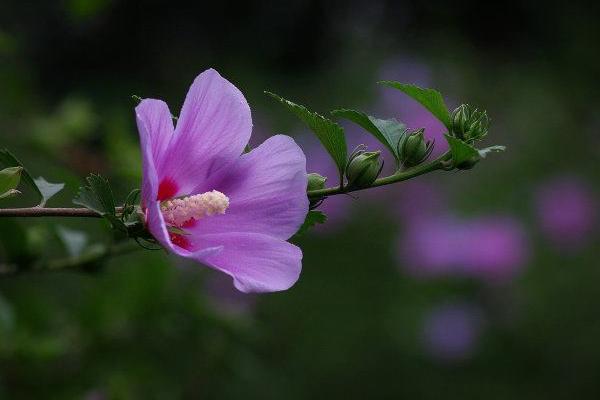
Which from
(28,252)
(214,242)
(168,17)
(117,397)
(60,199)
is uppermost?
(214,242)

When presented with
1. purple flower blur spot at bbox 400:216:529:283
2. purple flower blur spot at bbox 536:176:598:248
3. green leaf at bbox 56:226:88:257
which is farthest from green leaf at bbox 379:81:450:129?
purple flower blur spot at bbox 536:176:598:248

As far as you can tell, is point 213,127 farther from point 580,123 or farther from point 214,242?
point 580,123

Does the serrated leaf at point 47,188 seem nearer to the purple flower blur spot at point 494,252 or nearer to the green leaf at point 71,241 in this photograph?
the green leaf at point 71,241

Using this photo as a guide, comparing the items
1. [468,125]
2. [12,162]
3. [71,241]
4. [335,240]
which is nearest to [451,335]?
[335,240]

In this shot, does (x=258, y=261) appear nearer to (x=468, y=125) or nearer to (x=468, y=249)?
(x=468, y=125)

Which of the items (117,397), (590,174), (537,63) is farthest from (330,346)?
(537,63)

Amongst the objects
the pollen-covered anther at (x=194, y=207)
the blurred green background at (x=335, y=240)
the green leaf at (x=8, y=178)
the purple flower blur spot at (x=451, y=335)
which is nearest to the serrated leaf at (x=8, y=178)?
the green leaf at (x=8, y=178)

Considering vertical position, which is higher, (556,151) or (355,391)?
(556,151)
